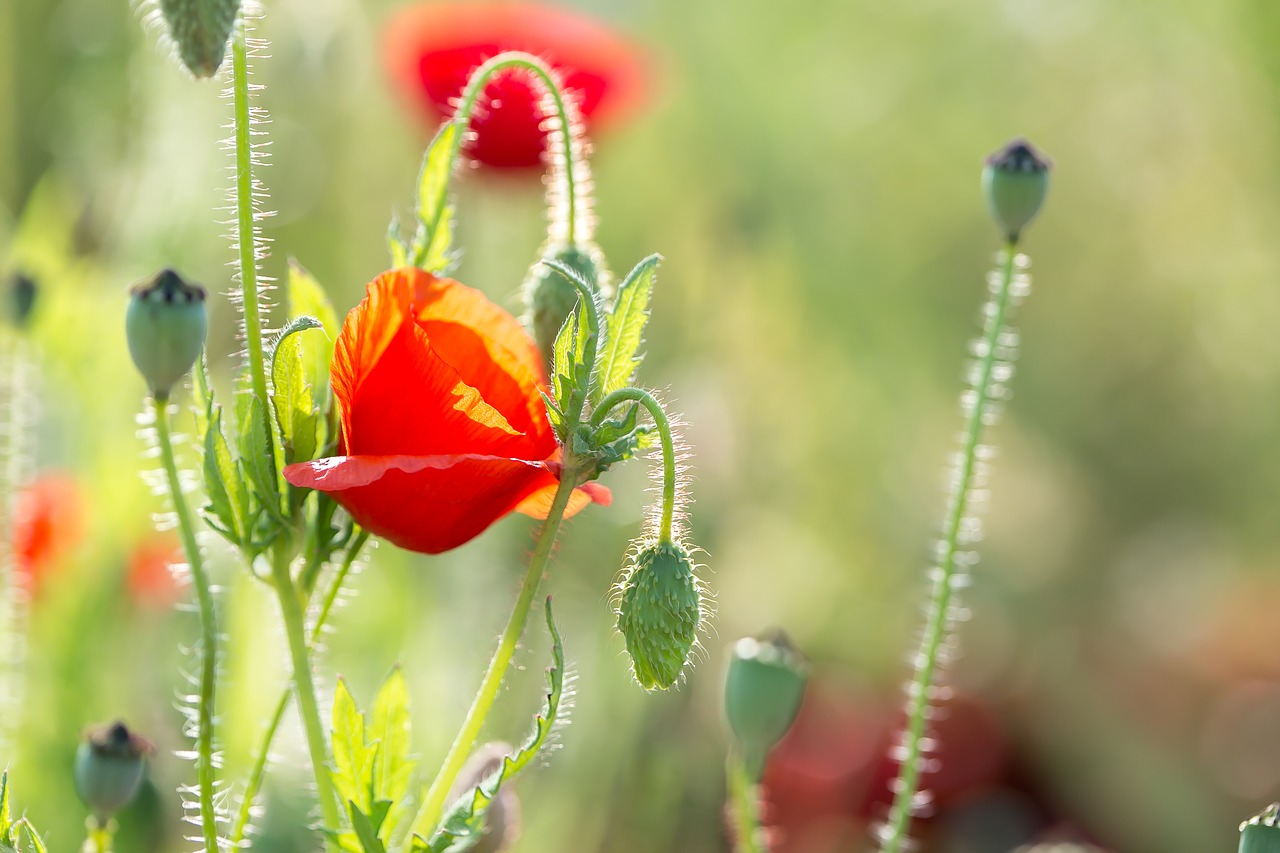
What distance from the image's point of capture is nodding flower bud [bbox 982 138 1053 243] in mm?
573

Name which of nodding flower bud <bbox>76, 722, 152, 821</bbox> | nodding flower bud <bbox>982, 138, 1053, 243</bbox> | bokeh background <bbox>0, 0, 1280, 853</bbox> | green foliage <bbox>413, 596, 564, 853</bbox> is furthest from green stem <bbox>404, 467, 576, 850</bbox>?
bokeh background <bbox>0, 0, 1280, 853</bbox>

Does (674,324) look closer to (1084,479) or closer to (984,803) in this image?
(1084,479)

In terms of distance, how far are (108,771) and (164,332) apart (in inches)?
6.3

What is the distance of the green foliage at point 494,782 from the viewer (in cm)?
44

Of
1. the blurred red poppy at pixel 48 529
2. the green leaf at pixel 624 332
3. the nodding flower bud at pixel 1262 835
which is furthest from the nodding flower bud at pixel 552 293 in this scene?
the blurred red poppy at pixel 48 529

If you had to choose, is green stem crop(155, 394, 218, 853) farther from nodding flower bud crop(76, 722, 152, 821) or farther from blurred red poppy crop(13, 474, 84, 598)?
blurred red poppy crop(13, 474, 84, 598)

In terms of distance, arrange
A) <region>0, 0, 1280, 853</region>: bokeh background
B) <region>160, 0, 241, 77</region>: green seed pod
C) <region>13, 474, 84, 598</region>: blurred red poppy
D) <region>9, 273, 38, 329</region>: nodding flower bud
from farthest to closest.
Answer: <region>0, 0, 1280, 853</region>: bokeh background < <region>13, 474, 84, 598</region>: blurred red poppy < <region>9, 273, 38, 329</region>: nodding flower bud < <region>160, 0, 241, 77</region>: green seed pod

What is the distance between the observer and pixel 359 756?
1.59 ft

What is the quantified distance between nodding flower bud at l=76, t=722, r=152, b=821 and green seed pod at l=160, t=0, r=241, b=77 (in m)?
0.24

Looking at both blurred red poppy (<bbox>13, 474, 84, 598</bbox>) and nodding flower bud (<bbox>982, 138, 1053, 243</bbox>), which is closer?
nodding flower bud (<bbox>982, 138, 1053, 243</bbox>)

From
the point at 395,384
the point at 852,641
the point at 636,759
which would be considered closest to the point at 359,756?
the point at 395,384

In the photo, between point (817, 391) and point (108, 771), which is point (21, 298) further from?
point (817, 391)

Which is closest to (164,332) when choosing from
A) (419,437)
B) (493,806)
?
(419,437)

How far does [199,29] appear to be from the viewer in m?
0.44
